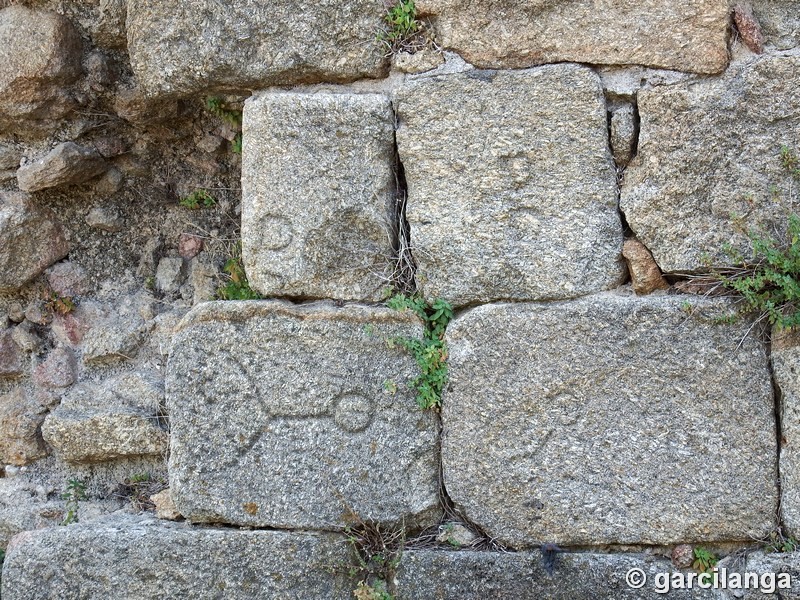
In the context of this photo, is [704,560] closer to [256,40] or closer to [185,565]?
[185,565]

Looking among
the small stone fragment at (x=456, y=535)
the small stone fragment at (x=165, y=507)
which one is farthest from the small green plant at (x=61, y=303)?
the small stone fragment at (x=456, y=535)

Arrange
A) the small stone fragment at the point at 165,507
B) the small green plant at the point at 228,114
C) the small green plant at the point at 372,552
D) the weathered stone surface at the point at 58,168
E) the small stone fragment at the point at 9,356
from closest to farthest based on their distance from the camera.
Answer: the small green plant at the point at 372,552
the small stone fragment at the point at 165,507
the small green plant at the point at 228,114
the weathered stone surface at the point at 58,168
the small stone fragment at the point at 9,356

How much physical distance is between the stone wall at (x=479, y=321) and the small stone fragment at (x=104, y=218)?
582mm

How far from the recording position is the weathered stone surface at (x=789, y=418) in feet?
6.63

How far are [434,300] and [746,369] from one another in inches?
33.7

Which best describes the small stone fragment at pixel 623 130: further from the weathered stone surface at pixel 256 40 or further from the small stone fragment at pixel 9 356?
the small stone fragment at pixel 9 356

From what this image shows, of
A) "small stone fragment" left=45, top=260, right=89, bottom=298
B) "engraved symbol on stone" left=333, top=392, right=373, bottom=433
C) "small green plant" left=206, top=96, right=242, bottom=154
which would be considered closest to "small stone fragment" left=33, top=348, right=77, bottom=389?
"small stone fragment" left=45, top=260, right=89, bottom=298

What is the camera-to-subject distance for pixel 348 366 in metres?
2.18

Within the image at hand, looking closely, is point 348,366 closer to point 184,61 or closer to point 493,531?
point 493,531

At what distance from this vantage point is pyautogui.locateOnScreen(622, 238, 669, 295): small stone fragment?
2115 mm

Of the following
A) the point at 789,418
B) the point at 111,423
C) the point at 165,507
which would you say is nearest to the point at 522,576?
the point at 789,418

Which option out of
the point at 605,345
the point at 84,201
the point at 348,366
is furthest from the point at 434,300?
the point at 84,201

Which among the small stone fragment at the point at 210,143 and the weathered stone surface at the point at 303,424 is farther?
the small stone fragment at the point at 210,143

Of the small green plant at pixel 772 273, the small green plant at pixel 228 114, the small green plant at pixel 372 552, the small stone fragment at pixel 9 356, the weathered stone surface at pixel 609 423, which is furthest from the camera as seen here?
the small stone fragment at pixel 9 356
